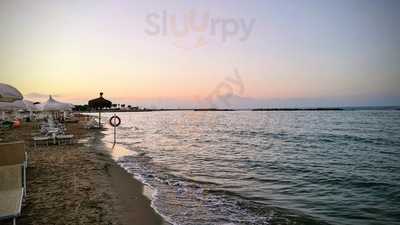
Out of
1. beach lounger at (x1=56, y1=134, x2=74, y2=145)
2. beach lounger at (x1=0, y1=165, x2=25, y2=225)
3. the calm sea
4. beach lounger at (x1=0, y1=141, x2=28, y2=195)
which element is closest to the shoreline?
the calm sea

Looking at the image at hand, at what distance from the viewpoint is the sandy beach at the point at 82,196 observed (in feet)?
18.0

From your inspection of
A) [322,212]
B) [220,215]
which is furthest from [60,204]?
[322,212]

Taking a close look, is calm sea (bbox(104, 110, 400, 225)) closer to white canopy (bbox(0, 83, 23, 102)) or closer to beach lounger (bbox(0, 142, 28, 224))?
beach lounger (bbox(0, 142, 28, 224))

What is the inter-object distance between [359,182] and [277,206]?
4789 millimetres

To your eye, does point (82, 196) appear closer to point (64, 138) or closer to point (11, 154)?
point (11, 154)

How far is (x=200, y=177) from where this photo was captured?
416 inches

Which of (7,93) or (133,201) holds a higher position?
(7,93)

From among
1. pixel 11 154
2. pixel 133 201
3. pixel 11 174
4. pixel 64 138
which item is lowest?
pixel 133 201

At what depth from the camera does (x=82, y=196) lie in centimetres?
675

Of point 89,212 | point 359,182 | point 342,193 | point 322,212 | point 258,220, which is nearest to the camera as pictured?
point 89,212

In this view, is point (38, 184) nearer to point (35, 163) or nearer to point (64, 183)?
point (64, 183)

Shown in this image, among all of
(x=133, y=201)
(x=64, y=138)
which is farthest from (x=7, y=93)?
(x=64, y=138)

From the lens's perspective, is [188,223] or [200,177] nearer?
[188,223]

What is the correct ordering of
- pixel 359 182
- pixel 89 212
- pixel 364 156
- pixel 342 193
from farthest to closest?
1. pixel 364 156
2. pixel 359 182
3. pixel 342 193
4. pixel 89 212
